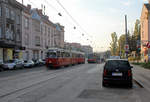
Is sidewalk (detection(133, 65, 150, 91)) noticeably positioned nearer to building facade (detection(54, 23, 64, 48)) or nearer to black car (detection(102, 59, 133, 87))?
black car (detection(102, 59, 133, 87))

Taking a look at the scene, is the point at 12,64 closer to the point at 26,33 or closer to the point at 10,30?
the point at 10,30

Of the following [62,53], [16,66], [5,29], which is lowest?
[16,66]

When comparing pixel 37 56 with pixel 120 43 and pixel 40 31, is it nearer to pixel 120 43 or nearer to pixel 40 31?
pixel 40 31

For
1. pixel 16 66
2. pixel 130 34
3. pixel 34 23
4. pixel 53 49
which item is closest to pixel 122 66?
pixel 53 49

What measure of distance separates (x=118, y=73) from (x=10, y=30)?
100 ft

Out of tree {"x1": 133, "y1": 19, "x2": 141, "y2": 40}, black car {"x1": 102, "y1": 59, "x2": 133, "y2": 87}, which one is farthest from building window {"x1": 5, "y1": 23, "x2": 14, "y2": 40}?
tree {"x1": 133, "y1": 19, "x2": 141, "y2": 40}

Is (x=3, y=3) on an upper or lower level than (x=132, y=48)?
upper

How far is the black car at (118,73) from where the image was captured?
1067 cm

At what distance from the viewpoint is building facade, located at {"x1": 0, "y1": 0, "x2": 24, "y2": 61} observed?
113 feet

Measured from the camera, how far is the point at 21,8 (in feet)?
134

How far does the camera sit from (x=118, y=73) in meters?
10.7

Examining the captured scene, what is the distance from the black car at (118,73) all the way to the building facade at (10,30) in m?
26.4

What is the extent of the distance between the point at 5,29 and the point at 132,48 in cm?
4254

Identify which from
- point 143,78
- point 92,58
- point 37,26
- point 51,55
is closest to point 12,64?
point 51,55
